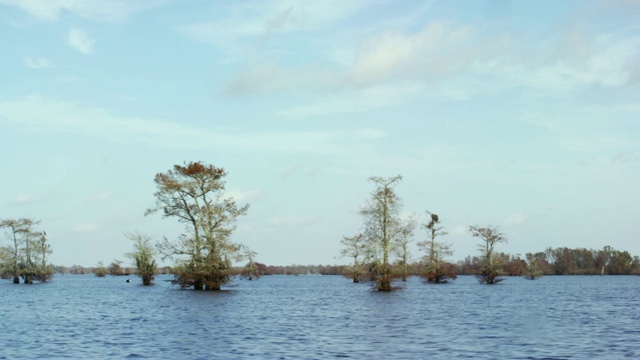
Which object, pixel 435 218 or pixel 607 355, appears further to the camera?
pixel 435 218

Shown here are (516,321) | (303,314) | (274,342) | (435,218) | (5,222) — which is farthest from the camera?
(5,222)

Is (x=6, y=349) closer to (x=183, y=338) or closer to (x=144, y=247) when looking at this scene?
(x=183, y=338)

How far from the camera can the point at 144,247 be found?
110 metres

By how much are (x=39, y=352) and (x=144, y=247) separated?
7902cm

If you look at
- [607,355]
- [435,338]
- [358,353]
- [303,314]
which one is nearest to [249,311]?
[303,314]

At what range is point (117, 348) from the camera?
108 ft

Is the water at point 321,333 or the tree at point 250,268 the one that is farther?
the tree at point 250,268

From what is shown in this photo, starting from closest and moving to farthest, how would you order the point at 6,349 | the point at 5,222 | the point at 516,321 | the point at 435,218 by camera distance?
the point at 6,349 → the point at 516,321 → the point at 435,218 → the point at 5,222

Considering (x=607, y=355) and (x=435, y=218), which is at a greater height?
(x=435, y=218)

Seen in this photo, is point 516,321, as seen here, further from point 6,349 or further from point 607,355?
point 6,349

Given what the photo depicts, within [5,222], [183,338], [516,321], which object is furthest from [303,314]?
[5,222]

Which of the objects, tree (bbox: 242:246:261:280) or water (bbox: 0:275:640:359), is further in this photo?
tree (bbox: 242:246:261:280)

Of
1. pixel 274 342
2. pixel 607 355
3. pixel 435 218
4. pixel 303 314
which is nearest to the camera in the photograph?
pixel 607 355

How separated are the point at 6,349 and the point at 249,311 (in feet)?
88.9
